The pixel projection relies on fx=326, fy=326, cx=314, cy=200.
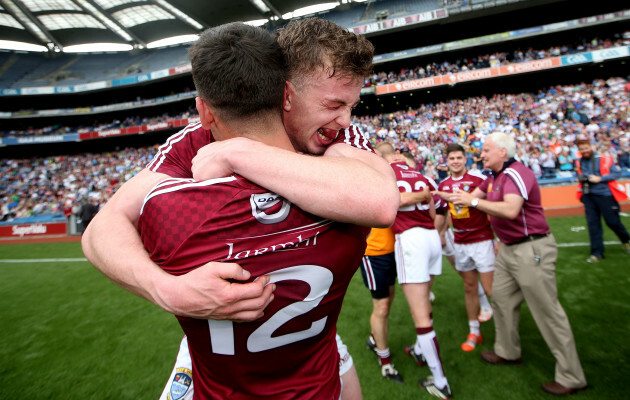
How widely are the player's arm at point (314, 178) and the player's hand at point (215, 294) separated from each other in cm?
27

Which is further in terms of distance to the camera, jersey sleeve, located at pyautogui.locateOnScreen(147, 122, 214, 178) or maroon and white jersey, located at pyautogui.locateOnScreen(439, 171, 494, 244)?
maroon and white jersey, located at pyautogui.locateOnScreen(439, 171, 494, 244)

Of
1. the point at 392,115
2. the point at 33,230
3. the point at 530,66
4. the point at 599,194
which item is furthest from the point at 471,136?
the point at 33,230

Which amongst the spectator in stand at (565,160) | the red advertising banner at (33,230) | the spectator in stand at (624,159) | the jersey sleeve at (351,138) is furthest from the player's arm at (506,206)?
the red advertising banner at (33,230)

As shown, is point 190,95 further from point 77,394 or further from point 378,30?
point 77,394

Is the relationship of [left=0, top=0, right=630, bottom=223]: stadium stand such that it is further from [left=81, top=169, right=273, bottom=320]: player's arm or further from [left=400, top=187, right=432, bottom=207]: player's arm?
[left=81, top=169, right=273, bottom=320]: player's arm

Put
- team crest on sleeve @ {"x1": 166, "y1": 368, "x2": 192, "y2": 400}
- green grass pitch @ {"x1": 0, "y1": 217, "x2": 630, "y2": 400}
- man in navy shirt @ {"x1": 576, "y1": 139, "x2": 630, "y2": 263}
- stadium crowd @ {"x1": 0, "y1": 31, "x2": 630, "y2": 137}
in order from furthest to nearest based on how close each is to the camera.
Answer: stadium crowd @ {"x1": 0, "y1": 31, "x2": 630, "y2": 137} < man in navy shirt @ {"x1": 576, "y1": 139, "x2": 630, "y2": 263} < green grass pitch @ {"x1": 0, "y1": 217, "x2": 630, "y2": 400} < team crest on sleeve @ {"x1": 166, "y1": 368, "x2": 192, "y2": 400}

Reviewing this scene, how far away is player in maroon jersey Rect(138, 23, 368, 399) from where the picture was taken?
978 millimetres

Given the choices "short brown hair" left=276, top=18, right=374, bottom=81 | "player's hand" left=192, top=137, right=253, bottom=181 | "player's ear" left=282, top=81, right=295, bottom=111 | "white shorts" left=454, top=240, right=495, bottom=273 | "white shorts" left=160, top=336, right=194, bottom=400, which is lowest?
"white shorts" left=454, top=240, right=495, bottom=273

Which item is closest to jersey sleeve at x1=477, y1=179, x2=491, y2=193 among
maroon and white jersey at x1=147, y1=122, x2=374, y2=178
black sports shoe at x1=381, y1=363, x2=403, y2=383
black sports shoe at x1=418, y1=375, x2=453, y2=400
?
black sports shoe at x1=418, y1=375, x2=453, y2=400

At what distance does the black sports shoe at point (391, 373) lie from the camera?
3.56 metres

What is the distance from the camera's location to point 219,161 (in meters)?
1.02

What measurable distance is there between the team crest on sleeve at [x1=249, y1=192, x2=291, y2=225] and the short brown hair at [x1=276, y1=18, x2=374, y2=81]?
2.29 ft

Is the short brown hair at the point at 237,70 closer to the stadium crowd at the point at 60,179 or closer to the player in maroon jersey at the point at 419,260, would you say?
the player in maroon jersey at the point at 419,260

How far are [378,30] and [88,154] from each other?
29.4 m
